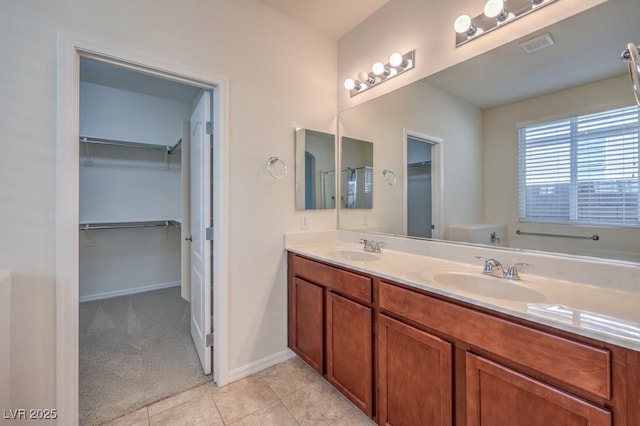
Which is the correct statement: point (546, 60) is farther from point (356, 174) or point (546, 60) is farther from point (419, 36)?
point (356, 174)

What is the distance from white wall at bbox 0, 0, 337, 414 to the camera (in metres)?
1.35

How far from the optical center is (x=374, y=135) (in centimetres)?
227

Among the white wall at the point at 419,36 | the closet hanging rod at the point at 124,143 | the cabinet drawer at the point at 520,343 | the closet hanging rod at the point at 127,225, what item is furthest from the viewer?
the closet hanging rod at the point at 127,225

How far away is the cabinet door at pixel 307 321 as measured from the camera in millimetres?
1857

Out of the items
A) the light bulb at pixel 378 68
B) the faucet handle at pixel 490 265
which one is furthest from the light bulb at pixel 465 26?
the faucet handle at pixel 490 265

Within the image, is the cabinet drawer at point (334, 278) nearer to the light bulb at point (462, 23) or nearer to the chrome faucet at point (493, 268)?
the chrome faucet at point (493, 268)

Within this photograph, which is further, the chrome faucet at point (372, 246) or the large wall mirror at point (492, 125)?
the chrome faucet at point (372, 246)

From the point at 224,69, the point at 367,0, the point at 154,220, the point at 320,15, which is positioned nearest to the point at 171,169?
the point at 154,220

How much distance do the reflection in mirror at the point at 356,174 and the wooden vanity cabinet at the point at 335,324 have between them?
71 cm

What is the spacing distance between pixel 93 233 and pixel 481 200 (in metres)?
4.20

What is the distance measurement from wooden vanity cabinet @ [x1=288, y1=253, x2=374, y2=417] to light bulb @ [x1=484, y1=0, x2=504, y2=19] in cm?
148

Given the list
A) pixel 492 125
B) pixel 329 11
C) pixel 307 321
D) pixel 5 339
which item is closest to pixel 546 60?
pixel 492 125

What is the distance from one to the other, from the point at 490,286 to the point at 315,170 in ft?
4.95

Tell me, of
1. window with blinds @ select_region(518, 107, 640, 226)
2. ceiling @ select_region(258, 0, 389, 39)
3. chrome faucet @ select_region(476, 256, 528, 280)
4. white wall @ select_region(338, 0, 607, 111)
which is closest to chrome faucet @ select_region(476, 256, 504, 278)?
chrome faucet @ select_region(476, 256, 528, 280)
